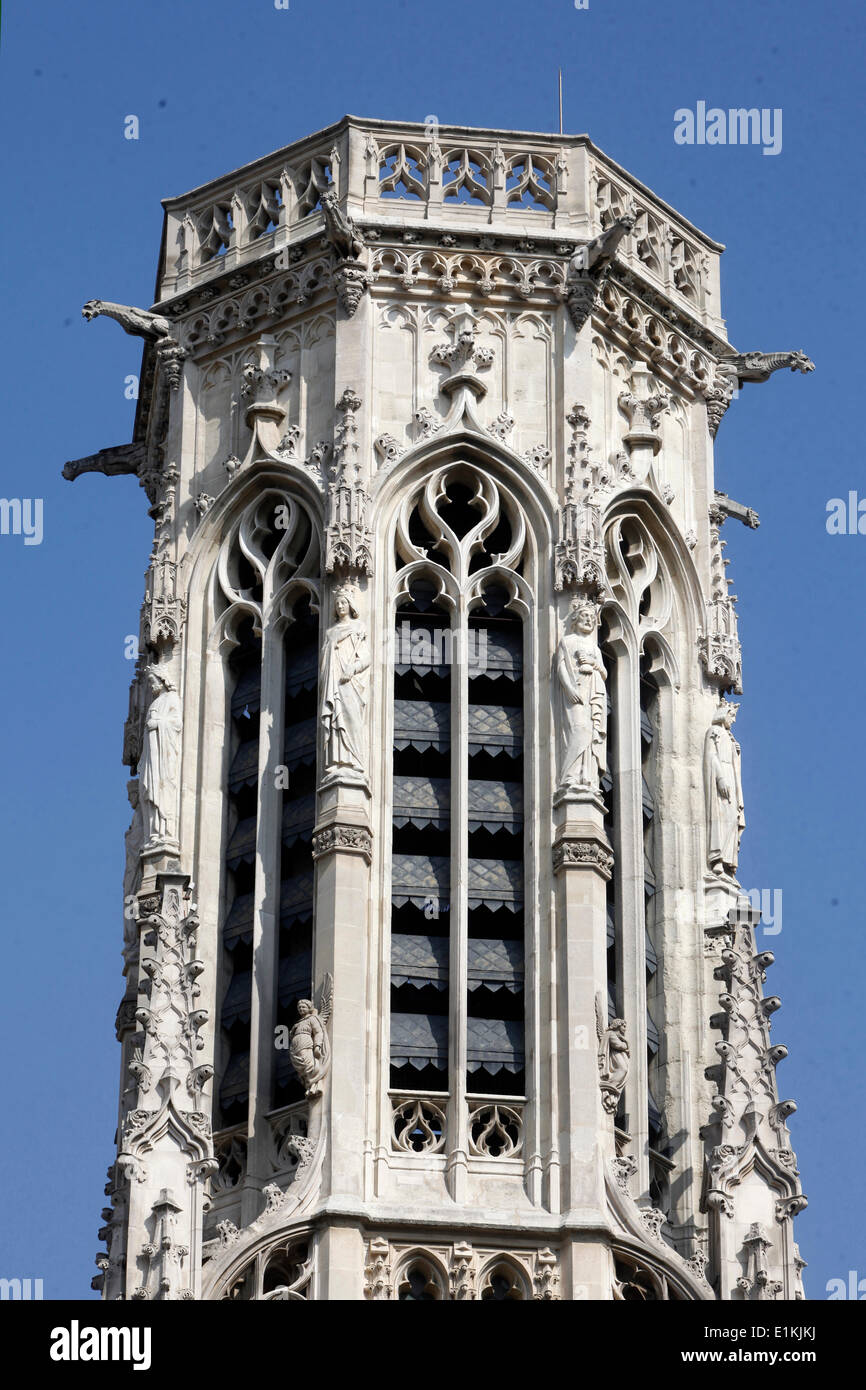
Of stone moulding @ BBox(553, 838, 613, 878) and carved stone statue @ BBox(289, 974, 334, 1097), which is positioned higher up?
stone moulding @ BBox(553, 838, 613, 878)

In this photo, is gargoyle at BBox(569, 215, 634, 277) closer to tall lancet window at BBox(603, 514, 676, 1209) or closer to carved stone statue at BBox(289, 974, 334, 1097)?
tall lancet window at BBox(603, 514, 676, 1209)

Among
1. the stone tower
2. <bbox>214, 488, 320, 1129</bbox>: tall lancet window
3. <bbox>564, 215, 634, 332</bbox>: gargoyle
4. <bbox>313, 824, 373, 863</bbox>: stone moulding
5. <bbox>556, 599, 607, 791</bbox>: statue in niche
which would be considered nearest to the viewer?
the stone tower

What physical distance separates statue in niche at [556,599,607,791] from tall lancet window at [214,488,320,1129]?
3.11m

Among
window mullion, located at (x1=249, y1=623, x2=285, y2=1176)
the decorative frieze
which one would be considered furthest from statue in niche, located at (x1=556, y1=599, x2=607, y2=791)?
window mullion, located at (x1=249, y1=623, x2=285, y2=1176)

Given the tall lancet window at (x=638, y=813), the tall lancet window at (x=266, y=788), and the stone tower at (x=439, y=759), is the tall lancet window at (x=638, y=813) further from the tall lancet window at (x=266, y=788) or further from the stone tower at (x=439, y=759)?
the tall lancet window at (x=266, y=788)

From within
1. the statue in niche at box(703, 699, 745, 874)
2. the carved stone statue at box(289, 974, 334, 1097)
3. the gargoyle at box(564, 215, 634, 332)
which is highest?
the gargoyle at box(564, 215, 634, 332)

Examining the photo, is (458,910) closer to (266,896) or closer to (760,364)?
(266,896)

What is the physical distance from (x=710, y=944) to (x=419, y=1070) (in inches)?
188

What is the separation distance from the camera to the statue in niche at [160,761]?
189ft

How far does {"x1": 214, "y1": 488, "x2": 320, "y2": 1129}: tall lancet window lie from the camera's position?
5612 cm

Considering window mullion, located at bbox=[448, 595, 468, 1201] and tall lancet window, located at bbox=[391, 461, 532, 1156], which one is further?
tall lancet window, located at bbox=[391, 461, 532, 1156]

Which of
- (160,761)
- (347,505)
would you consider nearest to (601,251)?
(347,505)

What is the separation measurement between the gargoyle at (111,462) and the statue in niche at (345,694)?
7.28m
